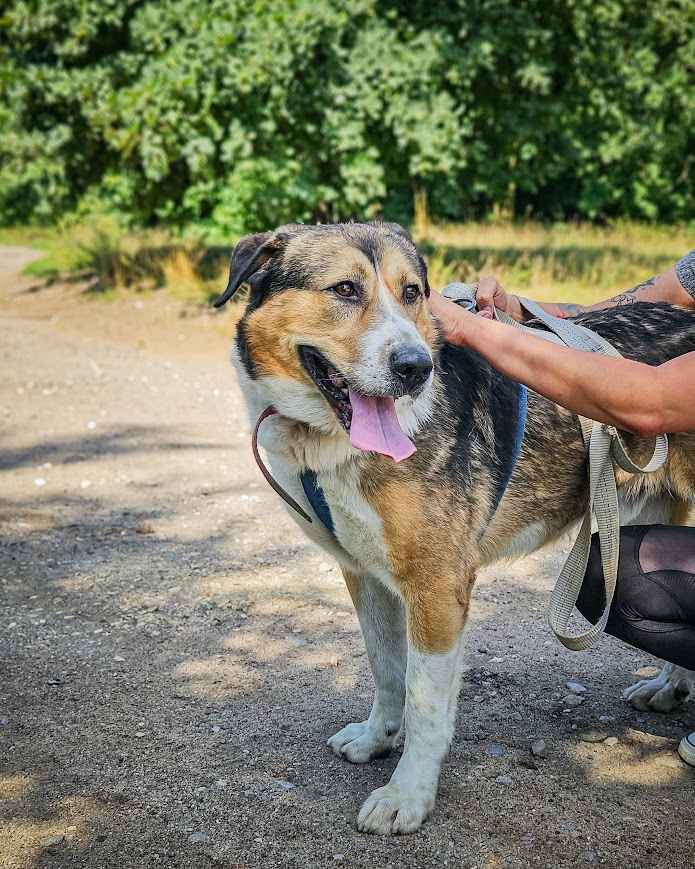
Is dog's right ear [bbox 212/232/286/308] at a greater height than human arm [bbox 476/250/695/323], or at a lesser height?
greater

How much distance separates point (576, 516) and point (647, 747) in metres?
0.87

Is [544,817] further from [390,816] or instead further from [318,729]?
[318,729]

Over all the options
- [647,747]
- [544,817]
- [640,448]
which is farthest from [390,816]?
[640,448]

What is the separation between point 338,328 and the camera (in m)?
2.78

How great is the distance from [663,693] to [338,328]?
1981 mm

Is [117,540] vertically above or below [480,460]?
below

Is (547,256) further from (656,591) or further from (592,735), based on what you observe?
(656,591)

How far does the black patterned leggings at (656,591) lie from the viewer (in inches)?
109

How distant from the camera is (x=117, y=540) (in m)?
4.98

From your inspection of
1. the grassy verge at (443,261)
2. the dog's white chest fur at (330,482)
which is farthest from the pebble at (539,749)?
the grassy verge at (443,261)

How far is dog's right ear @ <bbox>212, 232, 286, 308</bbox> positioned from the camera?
2916mm

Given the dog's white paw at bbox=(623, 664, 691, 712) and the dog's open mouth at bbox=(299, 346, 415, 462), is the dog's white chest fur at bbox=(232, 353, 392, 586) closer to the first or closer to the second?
the dog's open mouth at bbox=(299, 346, 415, 462)

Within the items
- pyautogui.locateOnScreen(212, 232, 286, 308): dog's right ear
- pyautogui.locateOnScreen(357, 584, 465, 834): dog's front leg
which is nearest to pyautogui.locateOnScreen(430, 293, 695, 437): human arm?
pyautogui.locateOnScreen(357, 584, 465, 834): dog's front leg

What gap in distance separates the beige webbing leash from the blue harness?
0.24 m
